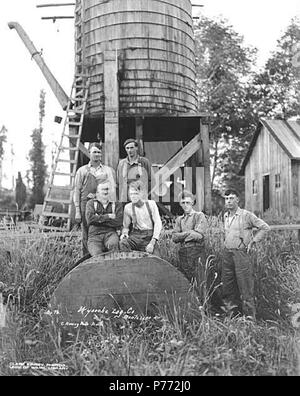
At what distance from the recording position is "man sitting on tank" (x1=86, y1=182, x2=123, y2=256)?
4.29 m

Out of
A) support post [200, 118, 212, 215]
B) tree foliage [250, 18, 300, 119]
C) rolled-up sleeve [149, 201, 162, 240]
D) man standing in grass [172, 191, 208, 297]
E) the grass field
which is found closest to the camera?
the grass field

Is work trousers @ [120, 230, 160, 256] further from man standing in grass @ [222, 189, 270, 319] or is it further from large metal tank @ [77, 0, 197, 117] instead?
large metal tank @ [77, 0, 197, 117]

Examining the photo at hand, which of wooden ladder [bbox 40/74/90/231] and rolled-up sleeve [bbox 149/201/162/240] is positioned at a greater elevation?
wooden ladder [bbox 40/74/90/231]

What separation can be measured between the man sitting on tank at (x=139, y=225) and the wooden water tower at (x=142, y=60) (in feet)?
11.1

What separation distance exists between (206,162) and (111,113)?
6.93ft

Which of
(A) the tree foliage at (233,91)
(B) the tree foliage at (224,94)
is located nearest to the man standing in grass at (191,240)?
(A) the tree foliage at (233,91)

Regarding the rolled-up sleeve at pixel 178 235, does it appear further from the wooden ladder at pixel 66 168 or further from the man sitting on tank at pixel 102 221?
the wooden ladder at pixel 66 168

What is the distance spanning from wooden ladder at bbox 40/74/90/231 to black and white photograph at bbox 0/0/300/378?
1.2 inches

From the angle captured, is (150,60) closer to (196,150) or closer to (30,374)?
(196,150)

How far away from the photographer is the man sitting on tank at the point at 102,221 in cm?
429

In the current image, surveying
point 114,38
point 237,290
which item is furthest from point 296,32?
point 114,38

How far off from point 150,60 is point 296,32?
369cm

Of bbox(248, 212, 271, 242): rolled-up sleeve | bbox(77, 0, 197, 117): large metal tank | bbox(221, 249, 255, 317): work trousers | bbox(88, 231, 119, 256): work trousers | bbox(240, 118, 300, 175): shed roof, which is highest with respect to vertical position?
bbox(77, 0, 197, 117): large metal tank

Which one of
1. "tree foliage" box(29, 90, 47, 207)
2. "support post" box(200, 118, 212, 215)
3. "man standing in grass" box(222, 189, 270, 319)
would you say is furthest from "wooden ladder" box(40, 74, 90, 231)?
"tree foliage" box(29, 90, 47, 207)
